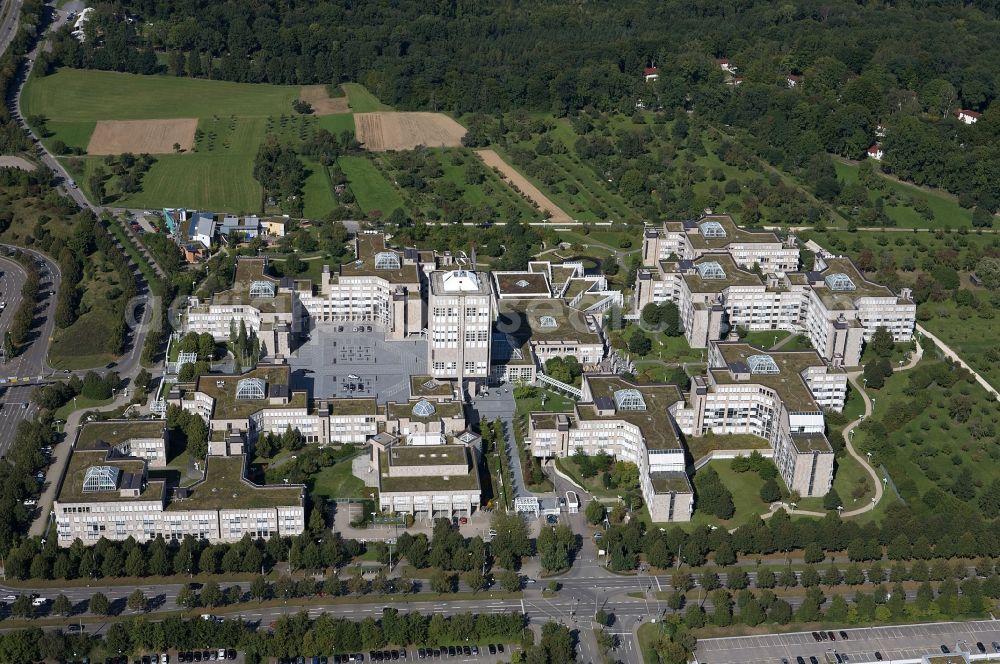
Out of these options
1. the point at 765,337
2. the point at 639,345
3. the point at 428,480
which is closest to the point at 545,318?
the point at 639,345

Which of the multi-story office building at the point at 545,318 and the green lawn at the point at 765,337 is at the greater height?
the multi-story office building at the point at 545,318

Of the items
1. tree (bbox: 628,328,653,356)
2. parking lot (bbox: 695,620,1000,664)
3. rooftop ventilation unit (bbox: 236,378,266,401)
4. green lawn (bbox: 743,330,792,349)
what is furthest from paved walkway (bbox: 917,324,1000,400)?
rooftop ventilation unit (bbox: 236,378,266,401)

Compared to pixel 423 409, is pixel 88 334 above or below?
below

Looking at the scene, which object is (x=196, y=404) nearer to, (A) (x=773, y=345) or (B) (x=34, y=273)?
(B) (x=34, y=273)

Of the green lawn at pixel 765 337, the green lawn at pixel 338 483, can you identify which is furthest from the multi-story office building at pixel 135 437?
the green lawn at pixel 765 337

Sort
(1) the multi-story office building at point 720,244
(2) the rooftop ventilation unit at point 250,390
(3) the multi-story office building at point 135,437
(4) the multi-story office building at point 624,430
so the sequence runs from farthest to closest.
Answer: (1) the multi-story office building at point 720,244 < (2) the rooftop ventilation unit at point 250,390 < (3) the multi-story office building at point 135,437 < (4) the multi-story office building at point 624,430

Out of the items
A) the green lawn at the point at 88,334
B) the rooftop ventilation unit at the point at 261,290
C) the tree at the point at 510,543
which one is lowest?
the green lawn at the point at 88,334

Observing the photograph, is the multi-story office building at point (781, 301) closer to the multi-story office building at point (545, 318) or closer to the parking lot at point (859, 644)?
the multi-story office building at point (545, 318)

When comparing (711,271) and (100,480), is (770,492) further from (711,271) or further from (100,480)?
(100,480)
